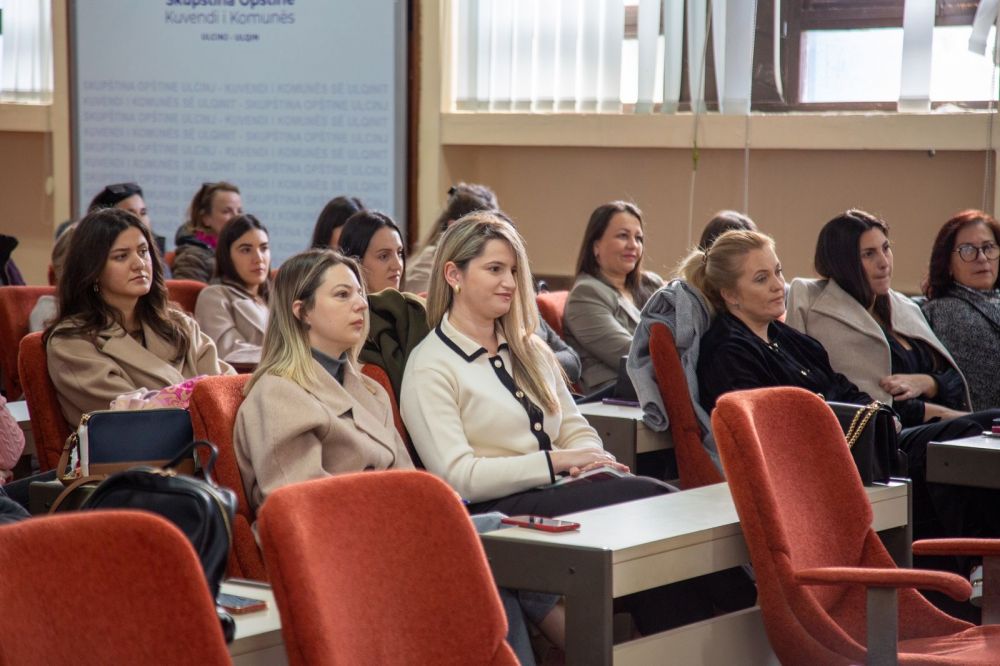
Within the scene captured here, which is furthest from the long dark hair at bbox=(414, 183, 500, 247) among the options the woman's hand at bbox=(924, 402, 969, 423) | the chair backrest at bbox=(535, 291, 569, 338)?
the woman's hand at bbox=(924, 402, 969, 423)

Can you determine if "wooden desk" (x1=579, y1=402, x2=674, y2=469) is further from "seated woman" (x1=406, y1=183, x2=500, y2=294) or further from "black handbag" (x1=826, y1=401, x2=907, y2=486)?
"seated woman" (x1=406, y1=183, x2=500, y2=294)

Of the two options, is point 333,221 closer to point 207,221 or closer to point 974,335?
point 207,221

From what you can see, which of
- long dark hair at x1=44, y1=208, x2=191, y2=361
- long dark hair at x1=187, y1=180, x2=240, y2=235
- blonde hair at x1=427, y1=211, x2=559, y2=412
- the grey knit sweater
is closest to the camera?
blonde hair at x1=427, y1=211, x2=559, y2=412

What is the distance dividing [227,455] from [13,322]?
219 cm

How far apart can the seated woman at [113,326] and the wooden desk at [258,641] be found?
5.22ft

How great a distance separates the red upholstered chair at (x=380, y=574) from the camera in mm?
1818

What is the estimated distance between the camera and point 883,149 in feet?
20.3

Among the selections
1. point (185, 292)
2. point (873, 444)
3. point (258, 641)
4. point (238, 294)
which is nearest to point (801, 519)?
point (873, 444)

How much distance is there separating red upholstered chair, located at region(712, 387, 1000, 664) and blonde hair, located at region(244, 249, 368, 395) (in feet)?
3.16

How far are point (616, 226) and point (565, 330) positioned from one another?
0.47m

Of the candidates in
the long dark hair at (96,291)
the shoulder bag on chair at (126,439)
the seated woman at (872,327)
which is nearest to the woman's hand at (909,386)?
the seated woman at (872,327)

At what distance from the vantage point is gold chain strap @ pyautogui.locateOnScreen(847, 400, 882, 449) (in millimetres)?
3072

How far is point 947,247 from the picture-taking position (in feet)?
16.2

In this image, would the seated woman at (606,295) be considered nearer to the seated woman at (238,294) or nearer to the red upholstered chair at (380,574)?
the seated woman at (238,294)
